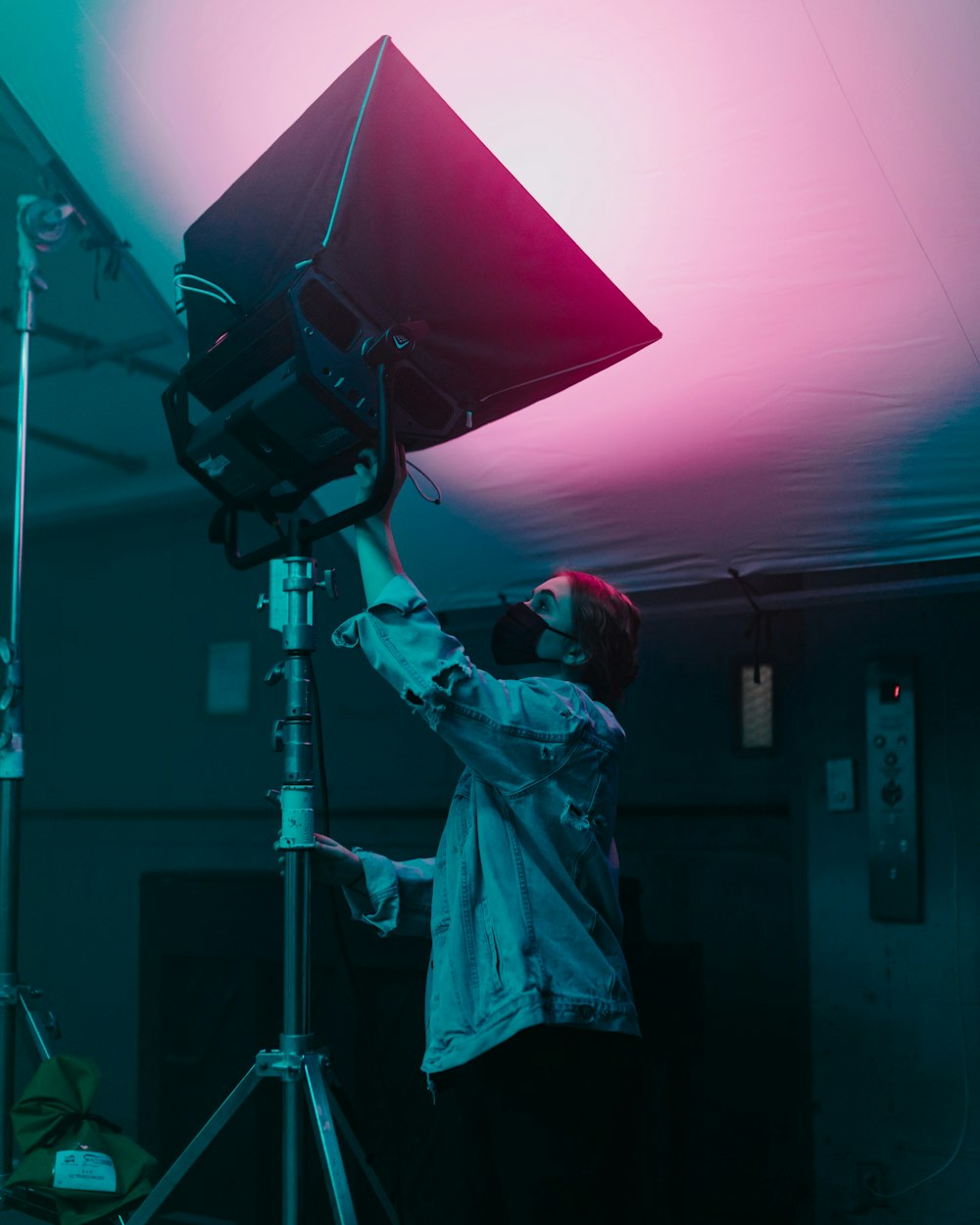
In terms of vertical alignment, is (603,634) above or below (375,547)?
below

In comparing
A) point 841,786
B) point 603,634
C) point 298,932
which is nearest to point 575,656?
point 603,634

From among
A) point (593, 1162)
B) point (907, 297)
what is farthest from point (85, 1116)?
point (907, 297)

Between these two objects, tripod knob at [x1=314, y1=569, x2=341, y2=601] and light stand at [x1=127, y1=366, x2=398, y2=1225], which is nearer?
light stand at [x1=127, y1=366, x2=398, y2=1225]

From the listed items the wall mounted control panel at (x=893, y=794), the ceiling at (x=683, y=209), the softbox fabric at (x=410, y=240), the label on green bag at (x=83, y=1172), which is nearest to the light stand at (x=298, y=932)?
the softbox fabric at (x=410, y=240)

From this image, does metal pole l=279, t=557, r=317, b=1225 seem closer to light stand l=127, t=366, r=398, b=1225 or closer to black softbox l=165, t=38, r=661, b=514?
light stand l=127, t=366, r=398, b=1225

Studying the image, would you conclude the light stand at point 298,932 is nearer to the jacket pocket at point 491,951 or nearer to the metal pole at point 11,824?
the jacket pocket at point 491,951

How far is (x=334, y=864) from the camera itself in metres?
1.55

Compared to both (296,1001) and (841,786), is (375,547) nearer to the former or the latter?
(296,1001)

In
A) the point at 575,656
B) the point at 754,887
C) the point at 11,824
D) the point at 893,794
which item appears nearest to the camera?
the point at 575,656

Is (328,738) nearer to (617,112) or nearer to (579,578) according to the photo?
(579,578)

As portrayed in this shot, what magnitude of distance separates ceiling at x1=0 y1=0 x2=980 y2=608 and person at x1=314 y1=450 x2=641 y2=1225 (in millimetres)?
741

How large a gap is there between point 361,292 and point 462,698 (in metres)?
0.62

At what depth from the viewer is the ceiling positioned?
5.16 feet

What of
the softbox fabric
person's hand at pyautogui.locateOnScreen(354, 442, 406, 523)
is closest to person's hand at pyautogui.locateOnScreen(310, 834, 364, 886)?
person's hand at pyautogui.locateOnScreen(354, 442, 406, 523)
